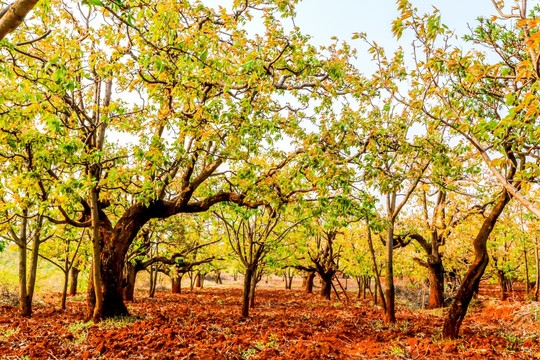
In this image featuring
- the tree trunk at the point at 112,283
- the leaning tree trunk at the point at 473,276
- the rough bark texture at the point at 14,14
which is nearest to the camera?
the rough bark texture at the point at 14,14

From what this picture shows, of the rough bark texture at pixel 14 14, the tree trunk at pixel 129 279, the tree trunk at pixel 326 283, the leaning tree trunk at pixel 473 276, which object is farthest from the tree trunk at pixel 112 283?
the tree trunk at pixel 326 283

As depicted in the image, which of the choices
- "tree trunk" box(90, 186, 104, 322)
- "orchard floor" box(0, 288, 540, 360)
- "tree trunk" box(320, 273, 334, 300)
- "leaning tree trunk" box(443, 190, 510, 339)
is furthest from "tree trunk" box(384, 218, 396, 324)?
"tree trunk" box(320, 273, 334, 300)

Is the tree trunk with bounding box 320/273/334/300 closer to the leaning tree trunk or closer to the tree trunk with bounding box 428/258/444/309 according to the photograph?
the tree trunk with bounding box 428/258/444/309

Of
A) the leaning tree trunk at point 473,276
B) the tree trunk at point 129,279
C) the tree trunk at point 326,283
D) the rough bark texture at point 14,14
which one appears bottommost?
the tree trunk at point 326,283

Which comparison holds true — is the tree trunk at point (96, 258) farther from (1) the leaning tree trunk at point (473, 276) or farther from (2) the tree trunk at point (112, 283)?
(1) the leaning tree trunk at point (473, 276)

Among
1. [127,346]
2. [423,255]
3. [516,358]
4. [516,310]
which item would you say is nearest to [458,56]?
[516,358]

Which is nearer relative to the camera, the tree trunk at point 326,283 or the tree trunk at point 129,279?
the tree trunk at point 129,279

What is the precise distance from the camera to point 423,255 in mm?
21359

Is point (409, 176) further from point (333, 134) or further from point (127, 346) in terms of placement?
point (127, 346)

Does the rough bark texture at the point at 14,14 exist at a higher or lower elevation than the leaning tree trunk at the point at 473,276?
higher

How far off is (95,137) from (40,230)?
13.1ft

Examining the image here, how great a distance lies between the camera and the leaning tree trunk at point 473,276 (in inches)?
301

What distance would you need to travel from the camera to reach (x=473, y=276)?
7.75 metres

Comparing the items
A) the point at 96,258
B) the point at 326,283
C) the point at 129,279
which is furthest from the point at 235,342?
the point at 326,283
